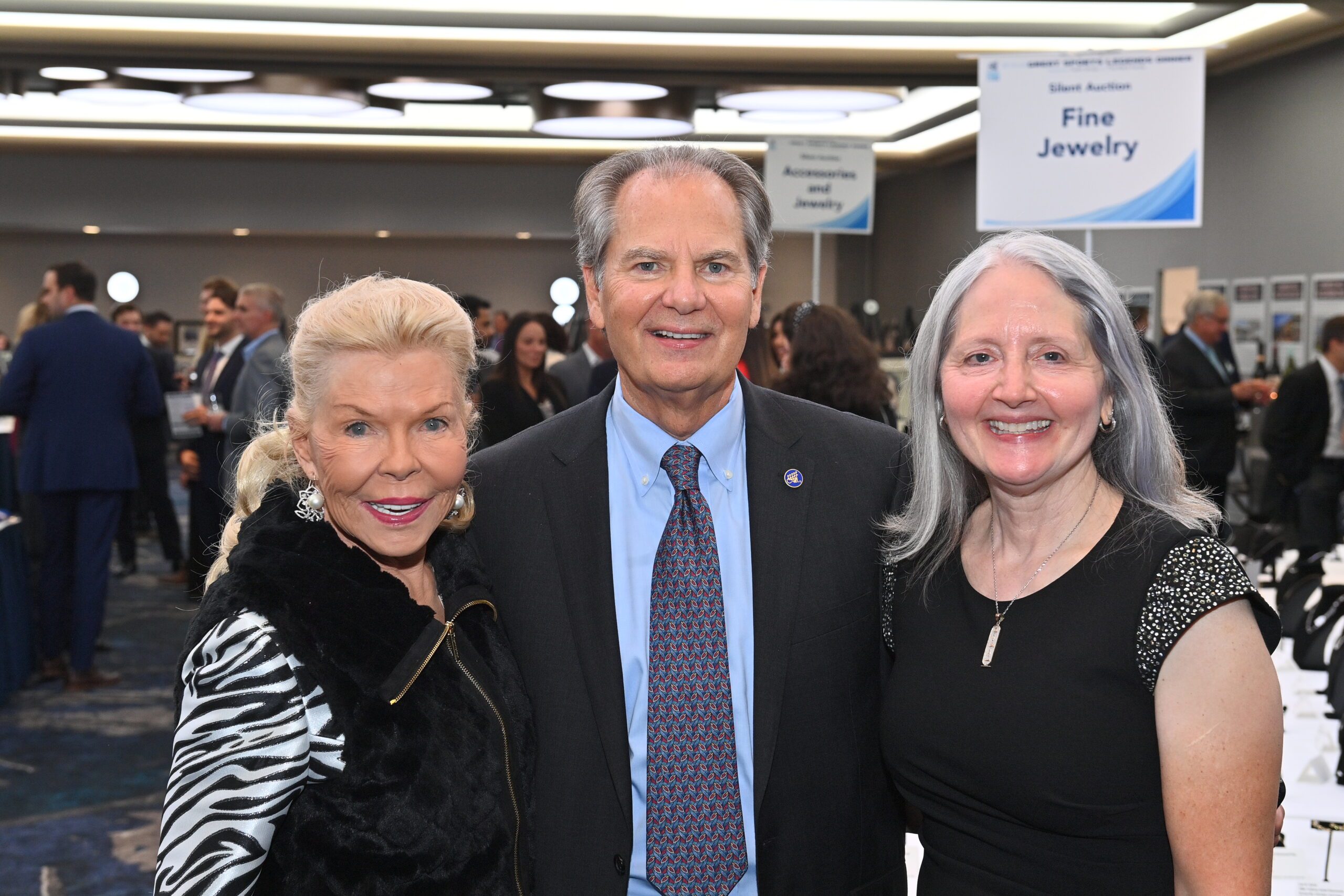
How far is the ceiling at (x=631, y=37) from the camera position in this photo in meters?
8.62

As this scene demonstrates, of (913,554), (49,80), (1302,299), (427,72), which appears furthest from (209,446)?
(1302,299)

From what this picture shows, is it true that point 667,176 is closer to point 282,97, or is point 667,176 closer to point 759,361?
point 759,361

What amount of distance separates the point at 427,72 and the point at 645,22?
2128 mm

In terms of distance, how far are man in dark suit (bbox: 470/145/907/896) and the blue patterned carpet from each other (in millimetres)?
1539

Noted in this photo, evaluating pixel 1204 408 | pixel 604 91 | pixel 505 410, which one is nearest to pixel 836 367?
pixel 505 410

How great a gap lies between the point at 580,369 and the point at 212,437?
218 cm

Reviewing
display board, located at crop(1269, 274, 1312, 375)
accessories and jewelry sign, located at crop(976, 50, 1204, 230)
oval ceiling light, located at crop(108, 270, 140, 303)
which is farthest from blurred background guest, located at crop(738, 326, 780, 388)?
oval ceiling light, located at crop(108, 270, 140, 303)

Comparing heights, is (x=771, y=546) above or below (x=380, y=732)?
above

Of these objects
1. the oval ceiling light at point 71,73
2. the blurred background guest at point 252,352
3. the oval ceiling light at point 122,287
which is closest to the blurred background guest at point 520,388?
the blurred background guest at point 252,352

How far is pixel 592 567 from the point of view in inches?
74.2

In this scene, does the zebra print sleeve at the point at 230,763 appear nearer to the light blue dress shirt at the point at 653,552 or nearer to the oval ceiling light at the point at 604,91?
the light blue dress shirt at the point at 653,552

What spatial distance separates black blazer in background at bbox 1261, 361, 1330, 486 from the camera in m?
7.69

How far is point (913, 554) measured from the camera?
1.88 meters

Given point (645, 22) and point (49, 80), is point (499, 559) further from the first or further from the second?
point (49, 80)
